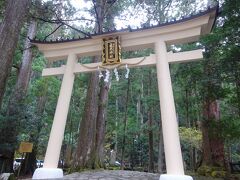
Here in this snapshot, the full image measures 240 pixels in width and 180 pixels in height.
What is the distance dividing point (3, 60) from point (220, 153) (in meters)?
8.52

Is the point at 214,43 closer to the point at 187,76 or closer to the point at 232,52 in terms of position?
the point at 232,52

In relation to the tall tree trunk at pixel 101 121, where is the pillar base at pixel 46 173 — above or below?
below

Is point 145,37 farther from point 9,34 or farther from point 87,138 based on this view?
point 87,138

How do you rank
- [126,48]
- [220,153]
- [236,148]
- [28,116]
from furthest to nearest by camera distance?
[236,148], [28,116], [220,153], [126,48]

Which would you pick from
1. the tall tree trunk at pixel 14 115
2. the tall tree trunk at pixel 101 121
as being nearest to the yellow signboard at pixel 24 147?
the tall tree trunk at pixel 14 115

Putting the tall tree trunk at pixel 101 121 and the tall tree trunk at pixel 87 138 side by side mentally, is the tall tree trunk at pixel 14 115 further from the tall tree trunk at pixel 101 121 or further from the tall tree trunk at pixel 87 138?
the tall tree trunk at pixel 87 138

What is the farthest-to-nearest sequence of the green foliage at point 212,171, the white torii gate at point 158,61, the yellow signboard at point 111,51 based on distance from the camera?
1. the green foliage at point 212,171
2. the yellow signboard at point 111,51
3. the white torii gate at point 158,61

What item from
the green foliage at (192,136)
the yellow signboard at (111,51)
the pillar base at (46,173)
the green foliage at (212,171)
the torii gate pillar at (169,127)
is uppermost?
the yellow signboard at (111,51)

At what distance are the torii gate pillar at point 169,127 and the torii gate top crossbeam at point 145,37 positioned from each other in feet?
1.71

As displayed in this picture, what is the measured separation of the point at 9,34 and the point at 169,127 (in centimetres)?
402

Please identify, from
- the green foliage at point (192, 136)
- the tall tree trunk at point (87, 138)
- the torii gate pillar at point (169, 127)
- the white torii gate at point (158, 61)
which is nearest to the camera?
the torii gate pillar at point (169, 127)

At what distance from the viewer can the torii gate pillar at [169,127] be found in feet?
18.4

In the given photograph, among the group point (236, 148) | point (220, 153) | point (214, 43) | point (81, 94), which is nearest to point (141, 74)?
point (81, 94)

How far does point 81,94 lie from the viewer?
66.8 feet
